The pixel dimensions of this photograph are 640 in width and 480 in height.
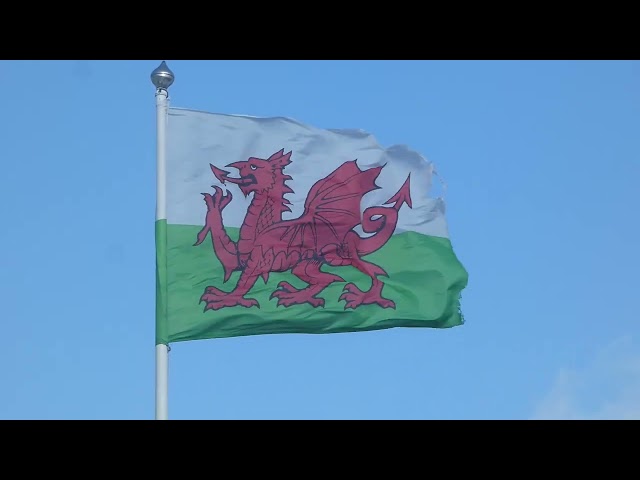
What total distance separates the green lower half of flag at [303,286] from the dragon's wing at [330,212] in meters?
0.45

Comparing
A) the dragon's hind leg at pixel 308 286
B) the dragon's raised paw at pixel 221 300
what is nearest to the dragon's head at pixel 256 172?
the dragon's hind leg at pixel 308 286

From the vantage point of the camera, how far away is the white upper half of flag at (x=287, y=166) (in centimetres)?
1638

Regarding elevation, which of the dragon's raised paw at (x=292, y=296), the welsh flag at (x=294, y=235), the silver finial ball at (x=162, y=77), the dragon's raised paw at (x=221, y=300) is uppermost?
the silver finial ball at (x=162, y=77)

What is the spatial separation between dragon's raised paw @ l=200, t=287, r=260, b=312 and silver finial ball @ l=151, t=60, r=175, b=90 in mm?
2560

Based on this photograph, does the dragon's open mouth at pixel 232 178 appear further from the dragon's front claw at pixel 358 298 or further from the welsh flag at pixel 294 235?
the dragon's front claw at pixel 358 298

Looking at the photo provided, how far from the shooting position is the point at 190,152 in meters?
16.5

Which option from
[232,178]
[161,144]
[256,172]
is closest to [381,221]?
[256,172]

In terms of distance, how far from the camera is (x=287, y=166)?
675 inches

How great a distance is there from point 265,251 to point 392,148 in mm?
2463

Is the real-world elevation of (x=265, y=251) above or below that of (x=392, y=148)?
below

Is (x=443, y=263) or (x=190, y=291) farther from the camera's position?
(x=443, y=263)

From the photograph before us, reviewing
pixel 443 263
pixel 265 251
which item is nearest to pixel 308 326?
pixel 265 251

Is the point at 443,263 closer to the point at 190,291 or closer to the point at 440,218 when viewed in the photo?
the point at 440,218

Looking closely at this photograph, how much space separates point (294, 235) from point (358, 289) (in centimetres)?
106
